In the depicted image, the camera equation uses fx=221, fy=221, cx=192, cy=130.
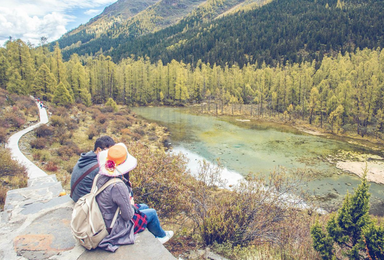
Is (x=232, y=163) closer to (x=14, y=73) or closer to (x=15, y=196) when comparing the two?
(x=15, y=196)

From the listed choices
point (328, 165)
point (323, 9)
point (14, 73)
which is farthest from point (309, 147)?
point (323, 9)

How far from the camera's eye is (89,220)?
10.4 ft

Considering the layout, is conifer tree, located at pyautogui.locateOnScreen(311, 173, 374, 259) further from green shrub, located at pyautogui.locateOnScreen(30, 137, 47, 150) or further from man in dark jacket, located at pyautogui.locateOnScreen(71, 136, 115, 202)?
green shrub, located at pyautogui.locateOnScreen(30, 137, 47, 150)

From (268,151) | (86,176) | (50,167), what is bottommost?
(268,151)

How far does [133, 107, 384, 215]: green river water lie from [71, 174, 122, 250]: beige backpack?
11.5m

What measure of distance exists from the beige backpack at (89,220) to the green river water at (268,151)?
37.8ft

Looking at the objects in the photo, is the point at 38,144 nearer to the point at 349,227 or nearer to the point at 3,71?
the point at 349,227

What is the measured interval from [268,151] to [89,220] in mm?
23129

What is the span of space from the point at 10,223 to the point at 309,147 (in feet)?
91.3

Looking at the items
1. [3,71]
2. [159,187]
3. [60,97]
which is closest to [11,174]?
[159,187]

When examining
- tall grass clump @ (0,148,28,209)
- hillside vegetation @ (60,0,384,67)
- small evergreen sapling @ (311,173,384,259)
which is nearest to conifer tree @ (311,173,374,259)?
small evergreen sapling @ (311,173,384,259)

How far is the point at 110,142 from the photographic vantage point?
15.1 feet

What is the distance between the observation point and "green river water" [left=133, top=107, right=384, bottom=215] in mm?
16366

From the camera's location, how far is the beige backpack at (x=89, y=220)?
10.4ft
